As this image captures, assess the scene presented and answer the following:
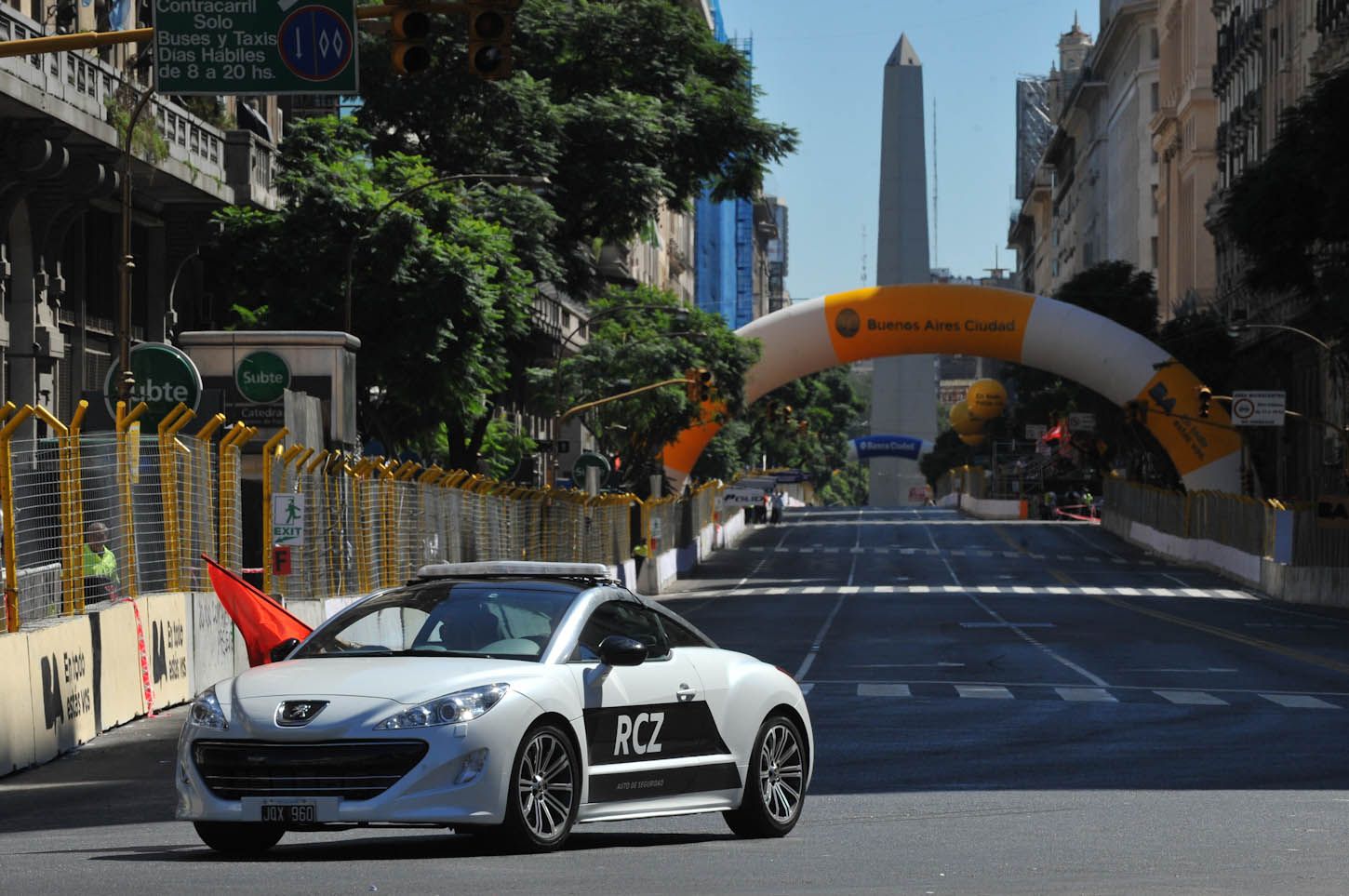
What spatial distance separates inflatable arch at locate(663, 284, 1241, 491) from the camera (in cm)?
7019

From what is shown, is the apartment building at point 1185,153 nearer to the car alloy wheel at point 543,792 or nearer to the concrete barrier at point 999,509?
the concrete barrier at point 999,509

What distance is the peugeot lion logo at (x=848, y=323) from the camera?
235 feet

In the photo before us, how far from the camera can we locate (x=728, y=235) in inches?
7653

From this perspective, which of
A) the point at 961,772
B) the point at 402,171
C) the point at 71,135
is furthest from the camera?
the point at 402,171

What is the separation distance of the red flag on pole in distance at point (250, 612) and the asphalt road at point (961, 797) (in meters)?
1.04

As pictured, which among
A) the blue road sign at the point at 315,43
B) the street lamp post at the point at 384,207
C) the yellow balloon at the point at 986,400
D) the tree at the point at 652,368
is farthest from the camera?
the yellow balloon at the point at 986,400

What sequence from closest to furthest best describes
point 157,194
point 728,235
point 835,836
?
point 835,836 → point 157,194 → point 728,235

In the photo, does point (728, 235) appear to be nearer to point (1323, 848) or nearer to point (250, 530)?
point (250, 530)

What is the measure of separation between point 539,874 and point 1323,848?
4.12m

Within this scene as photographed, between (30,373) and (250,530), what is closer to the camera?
(250,530)

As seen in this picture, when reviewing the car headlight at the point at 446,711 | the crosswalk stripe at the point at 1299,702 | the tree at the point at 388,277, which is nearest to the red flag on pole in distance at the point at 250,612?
the car headlight at the point at 446,711

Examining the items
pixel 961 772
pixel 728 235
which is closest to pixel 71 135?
pixel 961 772

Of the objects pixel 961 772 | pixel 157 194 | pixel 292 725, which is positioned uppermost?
pixel 157 194

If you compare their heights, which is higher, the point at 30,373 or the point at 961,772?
the point at 30,373
